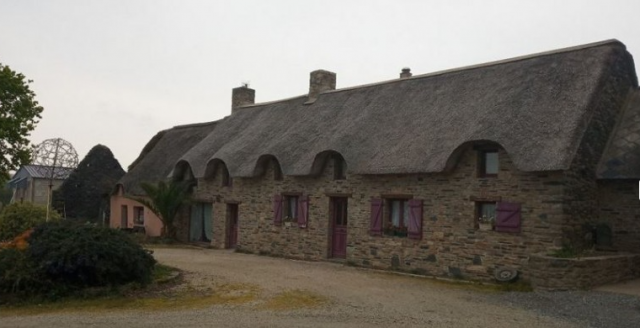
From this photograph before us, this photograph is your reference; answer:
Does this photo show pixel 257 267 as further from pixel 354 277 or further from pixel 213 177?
pixel 213 177

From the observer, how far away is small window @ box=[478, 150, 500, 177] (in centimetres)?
1402

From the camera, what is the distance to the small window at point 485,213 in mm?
13853

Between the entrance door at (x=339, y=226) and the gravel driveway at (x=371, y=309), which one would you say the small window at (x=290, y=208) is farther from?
the gravel driveway at (x=371, y=309)

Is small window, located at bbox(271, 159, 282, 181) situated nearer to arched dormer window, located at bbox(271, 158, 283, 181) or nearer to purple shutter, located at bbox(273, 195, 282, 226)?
arched dormer window, located at bbox(271, 158, 283, 181)

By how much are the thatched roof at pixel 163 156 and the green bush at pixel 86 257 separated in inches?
530

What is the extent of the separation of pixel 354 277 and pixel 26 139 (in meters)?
13.8

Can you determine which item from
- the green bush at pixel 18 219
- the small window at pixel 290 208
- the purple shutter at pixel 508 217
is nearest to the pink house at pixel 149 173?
the small window at pixel 290 208

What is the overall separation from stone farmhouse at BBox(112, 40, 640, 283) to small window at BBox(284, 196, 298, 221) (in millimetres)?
36

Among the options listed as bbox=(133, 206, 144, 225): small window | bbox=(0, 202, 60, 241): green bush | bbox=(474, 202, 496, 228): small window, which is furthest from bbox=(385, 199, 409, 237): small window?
bbox=(133, 206, 144, 225): small window

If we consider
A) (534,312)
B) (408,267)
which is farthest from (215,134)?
(534,312)

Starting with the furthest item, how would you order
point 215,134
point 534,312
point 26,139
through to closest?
point 215,134
point 26,139
point 534,312

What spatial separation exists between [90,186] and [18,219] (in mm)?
13281

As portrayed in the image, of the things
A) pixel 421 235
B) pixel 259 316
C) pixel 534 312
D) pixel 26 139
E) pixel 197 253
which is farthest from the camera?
pixel 26 139

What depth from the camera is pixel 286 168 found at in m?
18.5
